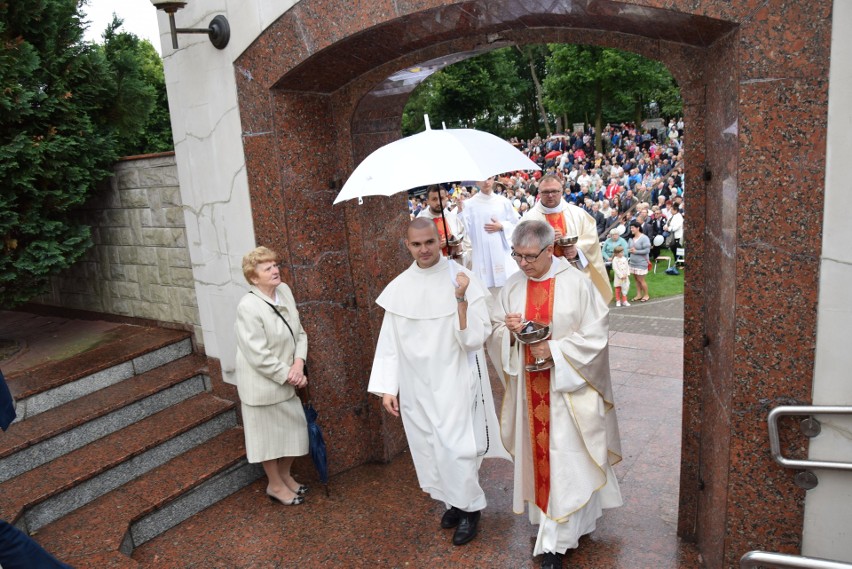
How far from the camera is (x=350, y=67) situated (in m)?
4.73

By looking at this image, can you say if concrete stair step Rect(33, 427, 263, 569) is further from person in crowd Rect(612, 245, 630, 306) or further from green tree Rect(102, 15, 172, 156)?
person in crowd Rect(612, 245, 630, 306)

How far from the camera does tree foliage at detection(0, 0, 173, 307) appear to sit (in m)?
5.99

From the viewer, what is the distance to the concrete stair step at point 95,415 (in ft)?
16.2

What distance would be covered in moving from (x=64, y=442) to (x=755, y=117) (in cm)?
510

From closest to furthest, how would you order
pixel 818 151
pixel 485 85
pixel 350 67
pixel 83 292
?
pixel 818 151 → pixel 350 67 → pixel 83 292 → pixel 485 85

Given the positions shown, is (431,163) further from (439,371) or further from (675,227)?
(675,227)

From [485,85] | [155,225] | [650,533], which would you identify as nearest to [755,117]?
[650,533]

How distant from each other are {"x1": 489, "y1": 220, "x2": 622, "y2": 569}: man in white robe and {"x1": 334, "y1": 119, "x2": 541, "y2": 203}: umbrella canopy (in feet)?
1.44

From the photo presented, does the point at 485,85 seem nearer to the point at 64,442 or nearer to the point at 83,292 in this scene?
the point at 83,292

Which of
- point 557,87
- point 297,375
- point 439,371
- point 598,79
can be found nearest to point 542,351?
point 439,371

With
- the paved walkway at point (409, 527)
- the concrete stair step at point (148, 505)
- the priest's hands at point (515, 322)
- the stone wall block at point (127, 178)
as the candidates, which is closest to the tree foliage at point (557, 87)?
the stone wall block at point (127, 178)

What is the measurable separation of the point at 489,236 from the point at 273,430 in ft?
14.0

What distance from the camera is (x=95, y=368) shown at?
590 centimetres

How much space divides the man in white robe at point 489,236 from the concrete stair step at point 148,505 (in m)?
3.89
